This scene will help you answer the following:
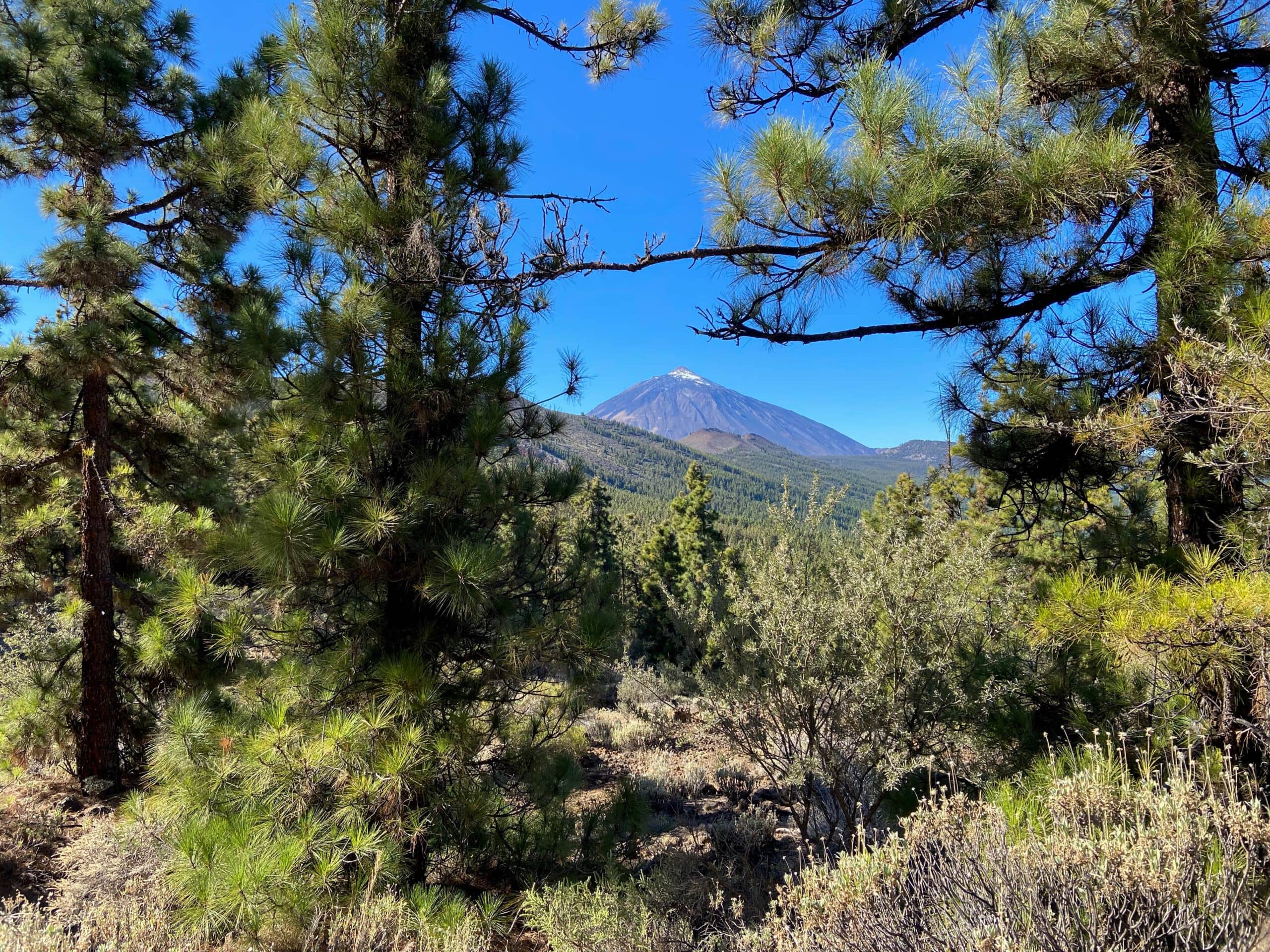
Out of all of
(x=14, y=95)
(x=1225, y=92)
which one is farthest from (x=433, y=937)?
(x=14, y=95)

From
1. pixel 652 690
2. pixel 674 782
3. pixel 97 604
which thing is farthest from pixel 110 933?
pixel 674 782

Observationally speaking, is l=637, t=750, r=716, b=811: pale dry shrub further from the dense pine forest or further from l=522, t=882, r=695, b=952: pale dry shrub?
l=522, t=882, r=695, b=952: pale dry shrub

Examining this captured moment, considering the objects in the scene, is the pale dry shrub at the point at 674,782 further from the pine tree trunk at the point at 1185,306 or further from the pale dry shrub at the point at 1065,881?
the pine tree trunk at the point at 1185,306

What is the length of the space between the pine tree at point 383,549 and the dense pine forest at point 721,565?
26 mm

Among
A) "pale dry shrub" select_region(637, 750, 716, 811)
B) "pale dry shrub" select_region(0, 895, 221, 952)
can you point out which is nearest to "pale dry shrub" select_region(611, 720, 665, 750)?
"pale dry shrub" select_region(637, 750, 716, 811)

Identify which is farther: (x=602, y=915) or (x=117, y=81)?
(x=117, y=81)

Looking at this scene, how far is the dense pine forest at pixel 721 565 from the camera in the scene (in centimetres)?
248

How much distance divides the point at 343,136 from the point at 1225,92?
202 inches

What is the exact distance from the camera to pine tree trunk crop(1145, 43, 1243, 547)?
9.27 ft

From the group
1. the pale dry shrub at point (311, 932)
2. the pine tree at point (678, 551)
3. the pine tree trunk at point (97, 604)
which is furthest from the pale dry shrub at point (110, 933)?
the pine tree at point (678, 551)

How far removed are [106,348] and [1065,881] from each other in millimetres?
6796

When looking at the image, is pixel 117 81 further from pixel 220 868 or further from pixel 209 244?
pixel 220 868

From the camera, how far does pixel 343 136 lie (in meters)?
3.74

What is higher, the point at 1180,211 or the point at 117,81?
the point at 117,81
